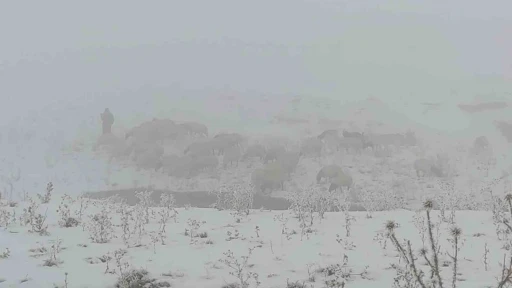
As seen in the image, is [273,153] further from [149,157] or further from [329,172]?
[149,157]

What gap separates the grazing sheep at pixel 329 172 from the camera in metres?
24.5

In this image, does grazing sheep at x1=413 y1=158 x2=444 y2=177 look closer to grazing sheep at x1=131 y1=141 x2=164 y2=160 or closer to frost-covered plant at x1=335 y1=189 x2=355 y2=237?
frost-covered plant at x1=335 y1=189 x2=355 y2=237

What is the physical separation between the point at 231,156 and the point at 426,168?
1173cm

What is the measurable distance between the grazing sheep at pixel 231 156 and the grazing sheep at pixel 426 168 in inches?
424

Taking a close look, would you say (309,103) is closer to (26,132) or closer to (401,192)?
(401,192)

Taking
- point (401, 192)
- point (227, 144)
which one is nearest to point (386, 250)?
point (401, 192)

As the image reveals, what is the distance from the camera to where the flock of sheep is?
24.9 m

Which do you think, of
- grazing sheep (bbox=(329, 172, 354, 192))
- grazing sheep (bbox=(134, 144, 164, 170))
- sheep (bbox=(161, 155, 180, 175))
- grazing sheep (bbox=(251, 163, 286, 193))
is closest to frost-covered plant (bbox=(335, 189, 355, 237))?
grazing sheep (bbox=(329, 172, 354, 192))

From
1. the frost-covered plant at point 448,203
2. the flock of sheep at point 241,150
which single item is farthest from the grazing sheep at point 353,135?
the frost-covered plant at point 448,203

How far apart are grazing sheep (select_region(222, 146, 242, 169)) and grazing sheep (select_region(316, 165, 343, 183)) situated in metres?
5.56

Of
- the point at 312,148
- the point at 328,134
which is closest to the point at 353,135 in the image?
the point at 328,134

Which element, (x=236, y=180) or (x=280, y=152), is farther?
(x=280, y=152)

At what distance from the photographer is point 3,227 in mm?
7789

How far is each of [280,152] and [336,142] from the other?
176 inches
